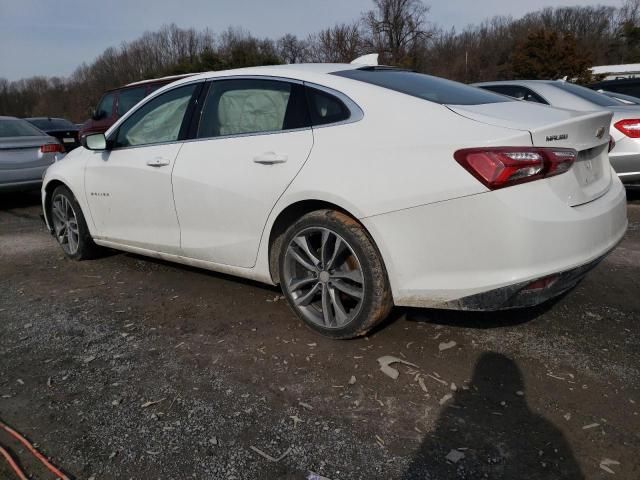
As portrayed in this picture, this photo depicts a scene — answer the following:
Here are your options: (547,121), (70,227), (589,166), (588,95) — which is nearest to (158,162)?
(70,227)

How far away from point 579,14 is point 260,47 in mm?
46479

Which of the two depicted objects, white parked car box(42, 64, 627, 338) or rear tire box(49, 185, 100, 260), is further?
rear tire box(49, 185, 100, 260)

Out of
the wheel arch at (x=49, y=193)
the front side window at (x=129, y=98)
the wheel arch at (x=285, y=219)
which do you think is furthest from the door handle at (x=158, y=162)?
the front side window at (x=129, y=98)

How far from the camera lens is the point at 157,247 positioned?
3.96m

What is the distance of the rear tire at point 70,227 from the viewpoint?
4.71 m

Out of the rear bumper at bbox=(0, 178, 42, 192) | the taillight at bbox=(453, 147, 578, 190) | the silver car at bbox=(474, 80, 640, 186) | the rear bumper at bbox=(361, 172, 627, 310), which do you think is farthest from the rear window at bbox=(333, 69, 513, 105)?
the rear bumper at bbox=(0, 178, 42, 192)

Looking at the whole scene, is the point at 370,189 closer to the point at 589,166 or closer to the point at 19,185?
the point at 589,166

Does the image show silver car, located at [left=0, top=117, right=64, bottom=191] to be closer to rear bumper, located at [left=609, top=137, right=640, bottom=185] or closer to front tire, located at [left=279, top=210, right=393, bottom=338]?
front tire, located at [left=279, top=210, right=393, bottom=338]

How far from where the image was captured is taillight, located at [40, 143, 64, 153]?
7.96 m

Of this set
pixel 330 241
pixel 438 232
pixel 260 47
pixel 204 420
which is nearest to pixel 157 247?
pixel 330 241

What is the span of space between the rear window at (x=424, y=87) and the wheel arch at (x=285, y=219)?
747 mm

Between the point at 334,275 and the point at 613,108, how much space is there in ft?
16.1

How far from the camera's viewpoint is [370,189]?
2.65 m

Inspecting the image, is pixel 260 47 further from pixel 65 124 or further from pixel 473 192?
pixel 473 192
